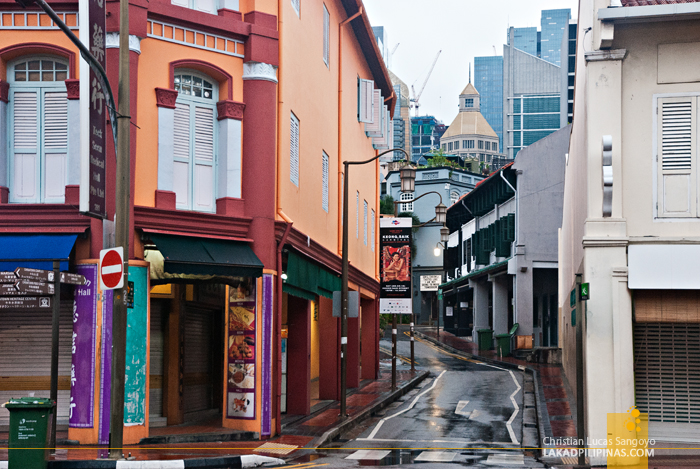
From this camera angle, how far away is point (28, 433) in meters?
12.4

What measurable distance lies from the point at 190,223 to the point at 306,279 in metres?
4.83

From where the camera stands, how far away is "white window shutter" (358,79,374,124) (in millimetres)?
30891

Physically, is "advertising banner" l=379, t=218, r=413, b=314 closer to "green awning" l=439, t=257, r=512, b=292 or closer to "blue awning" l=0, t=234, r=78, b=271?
"green awning" l=439, t=257, r=512, b=292

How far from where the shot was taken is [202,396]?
760 inches

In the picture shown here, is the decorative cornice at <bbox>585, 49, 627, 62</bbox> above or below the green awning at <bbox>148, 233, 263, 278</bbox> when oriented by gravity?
above

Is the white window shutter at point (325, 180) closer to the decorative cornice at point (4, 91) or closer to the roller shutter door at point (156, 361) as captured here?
the roller shutter door at point (156, 361)

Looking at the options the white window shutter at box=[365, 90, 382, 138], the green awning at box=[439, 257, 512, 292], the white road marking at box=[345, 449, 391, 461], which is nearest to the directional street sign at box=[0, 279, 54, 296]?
the white road marking at box=[345, 449, 391, 461]

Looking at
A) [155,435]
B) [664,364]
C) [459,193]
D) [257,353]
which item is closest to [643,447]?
[664,364]

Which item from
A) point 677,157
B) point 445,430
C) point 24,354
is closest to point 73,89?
point 24,354

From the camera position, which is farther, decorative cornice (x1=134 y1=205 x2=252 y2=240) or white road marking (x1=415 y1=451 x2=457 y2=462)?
decorative cornice (x1=134 y1=205 x2=252 y2=240)

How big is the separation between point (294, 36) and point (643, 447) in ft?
39.8

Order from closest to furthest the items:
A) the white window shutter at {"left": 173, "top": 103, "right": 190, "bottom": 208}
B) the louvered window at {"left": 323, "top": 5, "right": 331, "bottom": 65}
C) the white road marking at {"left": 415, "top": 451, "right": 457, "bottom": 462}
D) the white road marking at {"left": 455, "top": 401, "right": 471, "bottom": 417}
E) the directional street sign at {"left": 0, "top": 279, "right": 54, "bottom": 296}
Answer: the directional street sign at {"left": 0, "top": 279, "right": 54, "bottom": 296}, the white road marking at {"left": 415, "top": 451, "right": 457, "bottom": 462}, the white window shutter at {"left": 173, "top": 103, "right": 190, "bottom": 208}, the white road marking at {"left": 455, "top": 401, "right": 471, "bottom": 417}, the louvered window at {"left": 323, "top": 5, "right": 331, "bottom": 65}

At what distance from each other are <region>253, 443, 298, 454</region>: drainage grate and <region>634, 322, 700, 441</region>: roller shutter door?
6691mm

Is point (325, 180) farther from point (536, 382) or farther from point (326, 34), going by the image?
point (536, 382)
